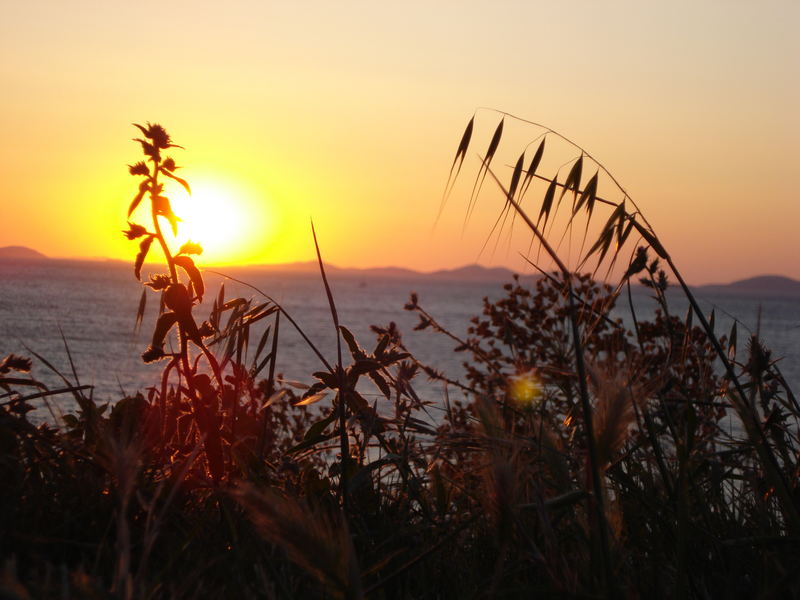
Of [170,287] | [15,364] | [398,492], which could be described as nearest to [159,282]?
[170,287]

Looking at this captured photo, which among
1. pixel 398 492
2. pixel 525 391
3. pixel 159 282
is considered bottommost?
pixel 398 492

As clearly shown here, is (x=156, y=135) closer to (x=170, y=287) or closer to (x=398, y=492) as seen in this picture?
(x=170, y=287)

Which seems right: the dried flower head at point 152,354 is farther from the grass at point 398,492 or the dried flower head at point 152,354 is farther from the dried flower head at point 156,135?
the dried flower head at point 156,135

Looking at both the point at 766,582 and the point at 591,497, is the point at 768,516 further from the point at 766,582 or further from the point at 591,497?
the point at 591,497

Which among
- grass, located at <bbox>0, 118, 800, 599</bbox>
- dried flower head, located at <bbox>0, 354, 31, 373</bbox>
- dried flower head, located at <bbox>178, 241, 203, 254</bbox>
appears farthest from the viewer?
dried flower head, located at <bbox>178, 241, 203, 254</bbox>

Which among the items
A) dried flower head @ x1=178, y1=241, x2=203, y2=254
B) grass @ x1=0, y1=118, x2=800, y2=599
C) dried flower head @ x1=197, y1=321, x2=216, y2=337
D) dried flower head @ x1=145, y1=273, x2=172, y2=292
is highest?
dried flower head @ x1=178, y1=241, x2=203, y2=254

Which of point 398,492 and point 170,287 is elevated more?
point 170,287

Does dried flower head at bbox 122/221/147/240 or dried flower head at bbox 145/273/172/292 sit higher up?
dried flower head at bbox 122/221/147/240

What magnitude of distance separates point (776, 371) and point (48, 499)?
6.32 feet

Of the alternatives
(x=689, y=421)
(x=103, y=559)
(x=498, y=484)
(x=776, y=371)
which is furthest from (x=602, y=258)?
(x=103, y=559)

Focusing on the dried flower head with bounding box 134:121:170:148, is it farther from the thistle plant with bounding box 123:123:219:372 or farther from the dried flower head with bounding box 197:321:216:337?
the dried flower head with bounding box 197:321:216:337

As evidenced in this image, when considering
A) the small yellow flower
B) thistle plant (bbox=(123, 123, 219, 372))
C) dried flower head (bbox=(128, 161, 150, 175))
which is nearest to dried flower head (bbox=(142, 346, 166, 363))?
thistle plant (bbox=(123, 123, 219, 372))

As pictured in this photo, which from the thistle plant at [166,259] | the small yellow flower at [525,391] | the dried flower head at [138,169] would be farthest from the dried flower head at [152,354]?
the small yellow flower at [525,391]

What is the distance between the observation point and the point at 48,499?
1752 mm
